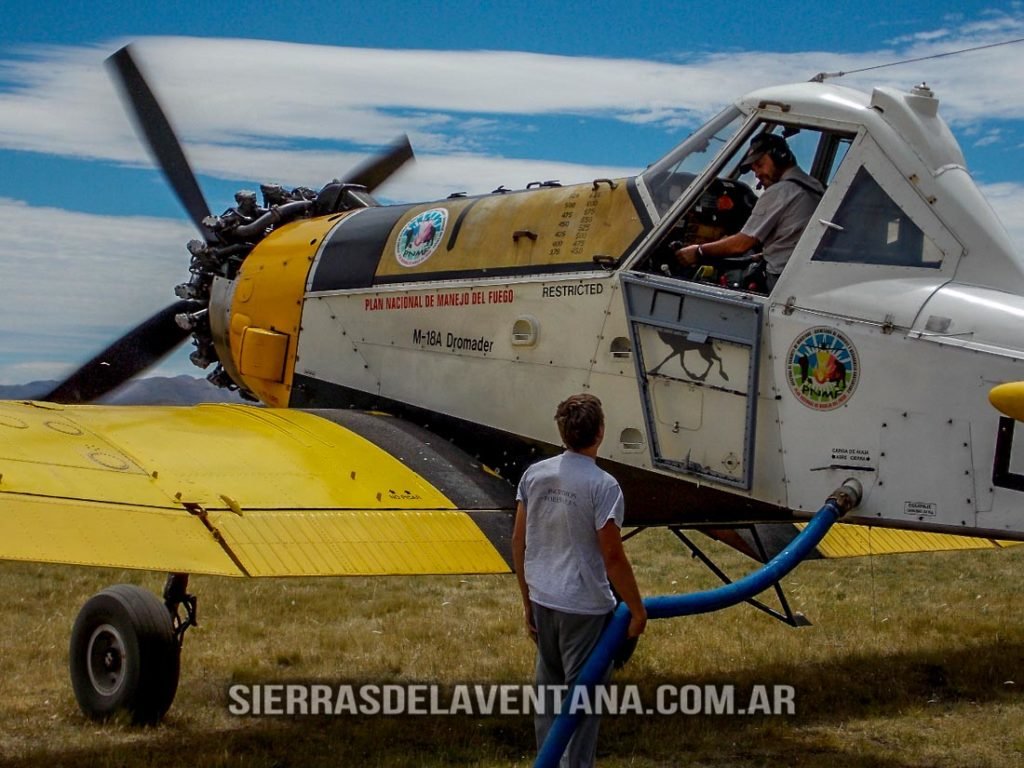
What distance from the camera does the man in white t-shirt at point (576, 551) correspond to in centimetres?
450

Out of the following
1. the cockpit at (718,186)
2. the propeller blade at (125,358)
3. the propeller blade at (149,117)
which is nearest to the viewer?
the cockpit at (718,186)

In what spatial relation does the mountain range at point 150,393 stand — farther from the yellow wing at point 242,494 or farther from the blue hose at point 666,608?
the blue hose at point 666,608

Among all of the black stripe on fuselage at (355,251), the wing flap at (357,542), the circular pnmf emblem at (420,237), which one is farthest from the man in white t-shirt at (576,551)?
the black stripe on fuselage at (355,251)

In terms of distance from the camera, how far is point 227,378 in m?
9.94

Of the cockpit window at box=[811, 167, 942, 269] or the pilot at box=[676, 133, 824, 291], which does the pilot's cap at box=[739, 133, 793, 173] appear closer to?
the pilot at box=[676, 133, 824, 291]

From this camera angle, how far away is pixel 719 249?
6.54 metres

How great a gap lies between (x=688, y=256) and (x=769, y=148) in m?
0.72

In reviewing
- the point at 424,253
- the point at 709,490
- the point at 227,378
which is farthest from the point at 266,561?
the point at 227,378

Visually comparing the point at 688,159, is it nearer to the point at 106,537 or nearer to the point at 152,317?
the point at 106,537

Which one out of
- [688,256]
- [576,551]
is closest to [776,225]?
[688,256]

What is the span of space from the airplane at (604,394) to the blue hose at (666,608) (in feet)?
1.40

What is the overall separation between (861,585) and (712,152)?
6754 mm

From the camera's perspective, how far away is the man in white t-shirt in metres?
4.50

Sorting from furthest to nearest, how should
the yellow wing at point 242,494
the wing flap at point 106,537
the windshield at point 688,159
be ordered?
1. the windshield at point 688,159
2. the yellow wing at point 242,494
3. the wing flap at point 106,537
